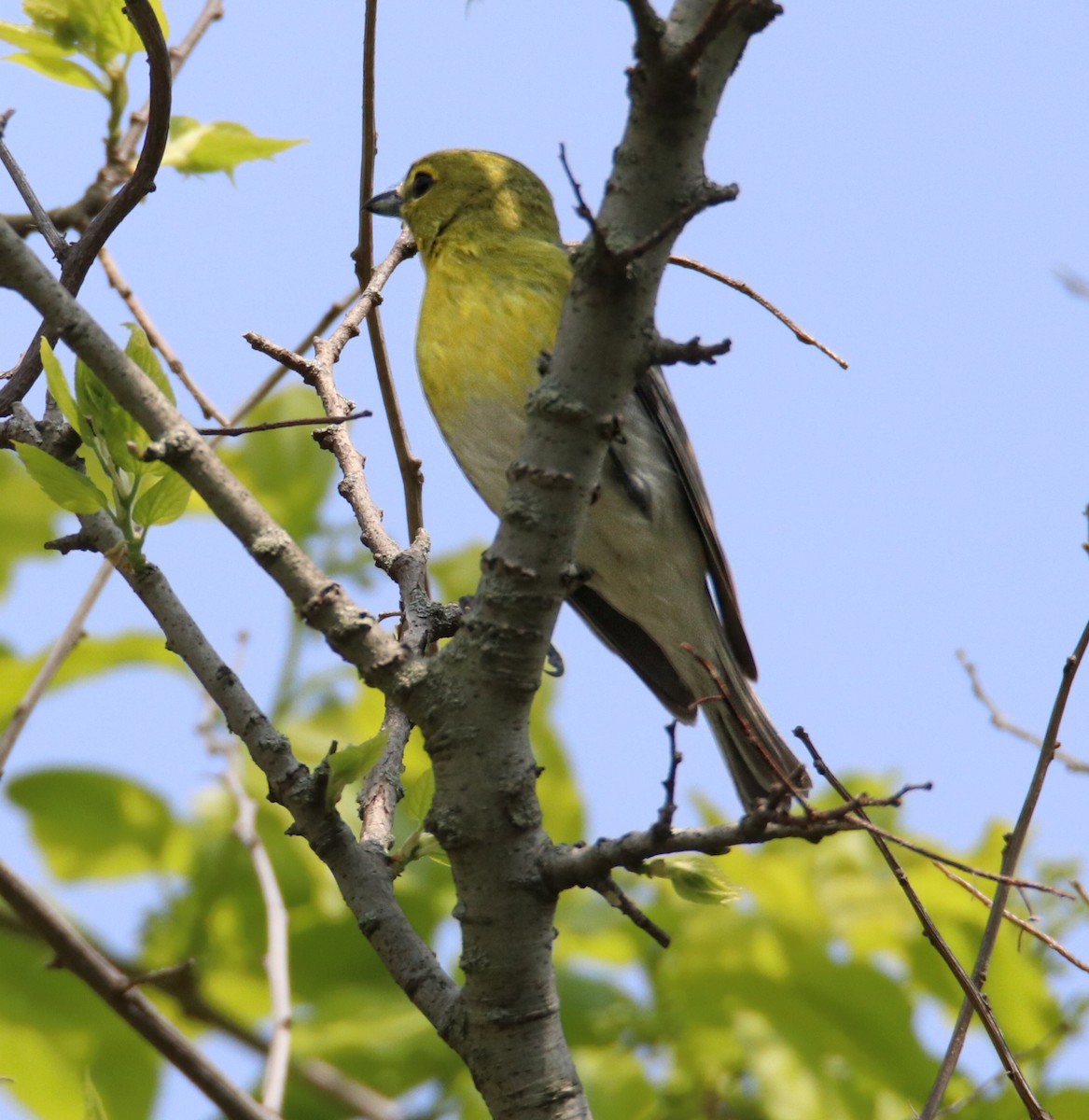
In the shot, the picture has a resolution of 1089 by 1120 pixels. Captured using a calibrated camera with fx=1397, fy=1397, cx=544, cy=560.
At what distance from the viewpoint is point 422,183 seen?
19.6 ft

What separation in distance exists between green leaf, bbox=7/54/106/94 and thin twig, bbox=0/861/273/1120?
239 centimetres

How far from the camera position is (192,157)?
4.08 m

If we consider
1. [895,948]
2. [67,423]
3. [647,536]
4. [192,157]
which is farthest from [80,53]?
[895,948]

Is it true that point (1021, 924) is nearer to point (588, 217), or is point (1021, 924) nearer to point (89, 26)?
point (588, 217)

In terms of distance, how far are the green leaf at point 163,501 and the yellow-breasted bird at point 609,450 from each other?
2319mm

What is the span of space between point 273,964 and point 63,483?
4.73ft

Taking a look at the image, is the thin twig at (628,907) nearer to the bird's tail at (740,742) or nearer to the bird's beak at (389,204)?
the bird's tail at (740,742)

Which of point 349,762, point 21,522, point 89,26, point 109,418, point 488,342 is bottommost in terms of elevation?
point 349,762

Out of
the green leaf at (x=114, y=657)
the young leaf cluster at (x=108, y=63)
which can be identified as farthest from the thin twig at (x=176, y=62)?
the green leaf at (x=114, y=657)

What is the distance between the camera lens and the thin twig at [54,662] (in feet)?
10.8

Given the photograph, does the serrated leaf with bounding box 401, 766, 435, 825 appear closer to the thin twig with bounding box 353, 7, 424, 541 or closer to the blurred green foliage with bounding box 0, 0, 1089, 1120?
the thin twig with bounding box 353, 7, 424, 541

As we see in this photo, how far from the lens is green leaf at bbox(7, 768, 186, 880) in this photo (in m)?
4.68

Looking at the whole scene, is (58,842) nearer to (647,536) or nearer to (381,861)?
(647,536)

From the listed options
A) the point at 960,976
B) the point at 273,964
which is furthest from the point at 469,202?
the point at 960,976
